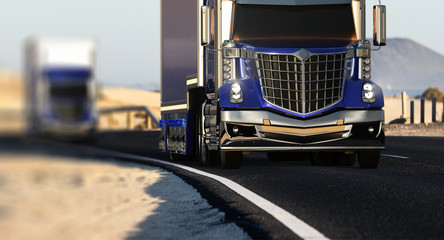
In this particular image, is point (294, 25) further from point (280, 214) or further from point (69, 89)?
point (69, 89)

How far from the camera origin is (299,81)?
13.6 m

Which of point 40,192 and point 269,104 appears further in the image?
point 269,104

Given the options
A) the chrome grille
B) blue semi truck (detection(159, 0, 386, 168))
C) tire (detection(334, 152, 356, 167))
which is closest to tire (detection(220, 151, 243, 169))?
blue semi truck (detection(159, 0, 386, 168))

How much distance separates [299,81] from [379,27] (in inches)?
66.9

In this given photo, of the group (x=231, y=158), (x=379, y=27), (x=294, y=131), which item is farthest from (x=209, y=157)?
(x=379, y=27)

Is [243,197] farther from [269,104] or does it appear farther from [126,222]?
[269,104]

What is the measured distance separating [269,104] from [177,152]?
4.76 m

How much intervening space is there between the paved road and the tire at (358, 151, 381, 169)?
0.72 feet

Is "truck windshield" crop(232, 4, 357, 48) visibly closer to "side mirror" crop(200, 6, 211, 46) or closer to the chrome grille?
the chrome grille

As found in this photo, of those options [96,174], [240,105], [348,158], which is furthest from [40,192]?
[348,158]

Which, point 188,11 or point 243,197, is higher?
point 188,11

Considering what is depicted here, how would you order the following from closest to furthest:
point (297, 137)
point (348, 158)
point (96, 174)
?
point (96, 174) < point (297, 137) < point (348, 158)

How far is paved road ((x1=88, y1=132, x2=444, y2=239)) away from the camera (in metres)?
7.12

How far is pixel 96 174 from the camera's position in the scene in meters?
12.4
